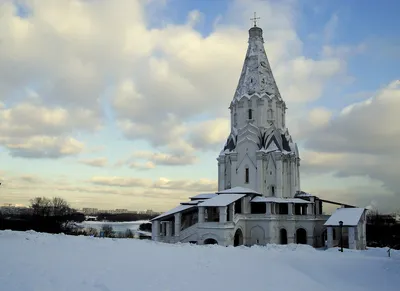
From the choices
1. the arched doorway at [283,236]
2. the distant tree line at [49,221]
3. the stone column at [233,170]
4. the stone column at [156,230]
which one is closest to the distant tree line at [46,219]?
the distant tree line at [49,221]

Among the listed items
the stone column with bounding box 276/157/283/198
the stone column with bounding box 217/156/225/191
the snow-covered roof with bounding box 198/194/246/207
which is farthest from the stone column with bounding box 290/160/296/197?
the snow-covered roof with bounding box 198/194/246/207

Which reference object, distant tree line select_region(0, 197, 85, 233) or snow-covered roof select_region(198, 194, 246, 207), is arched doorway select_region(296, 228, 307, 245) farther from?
distant tree line select_region(0, 197, 85, 233)

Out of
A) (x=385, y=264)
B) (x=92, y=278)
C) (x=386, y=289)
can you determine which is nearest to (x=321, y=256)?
(x=385, y=264)

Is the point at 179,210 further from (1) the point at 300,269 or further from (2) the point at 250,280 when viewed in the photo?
(2) the point at 250,280

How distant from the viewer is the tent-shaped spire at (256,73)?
4453 cm

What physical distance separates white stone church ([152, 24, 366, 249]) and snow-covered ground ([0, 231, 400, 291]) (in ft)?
45.8

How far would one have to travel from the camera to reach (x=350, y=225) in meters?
32.7

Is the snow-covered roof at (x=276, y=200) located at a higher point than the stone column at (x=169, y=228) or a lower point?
higher

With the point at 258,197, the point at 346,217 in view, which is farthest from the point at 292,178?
the point at 346,217

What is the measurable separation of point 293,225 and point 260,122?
1237 cm

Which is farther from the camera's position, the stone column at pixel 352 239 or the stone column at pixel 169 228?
the stone column at pixel 169 228

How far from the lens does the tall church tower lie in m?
41.8

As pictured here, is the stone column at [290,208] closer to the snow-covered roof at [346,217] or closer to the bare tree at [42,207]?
the snow-covered roof at [346,217]

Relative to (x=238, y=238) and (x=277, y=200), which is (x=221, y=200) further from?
(x=277, y=200)
